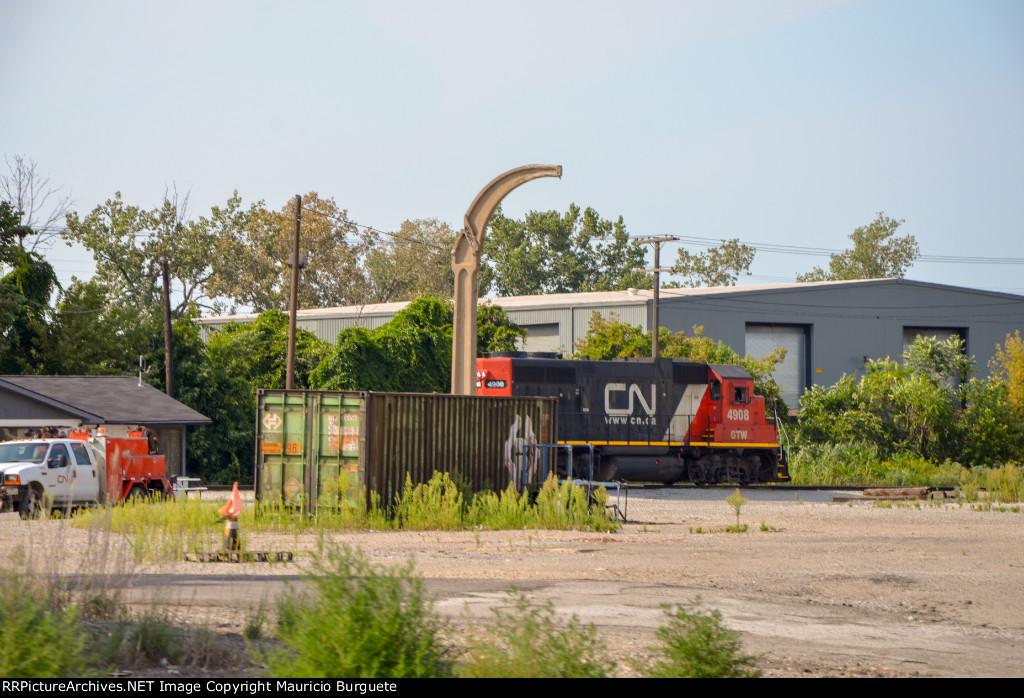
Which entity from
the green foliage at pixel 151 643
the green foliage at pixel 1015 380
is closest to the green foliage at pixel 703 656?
the green foliage at pixel 151 643

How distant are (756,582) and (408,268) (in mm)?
77401

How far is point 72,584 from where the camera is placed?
8906 mm

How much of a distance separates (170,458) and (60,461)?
14928mm

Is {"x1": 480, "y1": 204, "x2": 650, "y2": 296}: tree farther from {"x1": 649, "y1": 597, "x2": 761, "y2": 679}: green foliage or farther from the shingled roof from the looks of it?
{"x1": 649, "y1": 597, "x2": 761, "y2": 679}: green foliage

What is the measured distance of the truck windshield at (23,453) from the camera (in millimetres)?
20156

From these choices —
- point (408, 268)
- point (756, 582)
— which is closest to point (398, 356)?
point (756, 582)

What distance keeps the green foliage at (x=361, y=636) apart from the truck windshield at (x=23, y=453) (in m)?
15.0

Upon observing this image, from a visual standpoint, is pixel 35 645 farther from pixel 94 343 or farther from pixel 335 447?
pixel 94 343

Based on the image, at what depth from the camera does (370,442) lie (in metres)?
18.8

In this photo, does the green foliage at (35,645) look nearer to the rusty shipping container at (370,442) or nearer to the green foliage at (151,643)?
the green foliage at (151,643)

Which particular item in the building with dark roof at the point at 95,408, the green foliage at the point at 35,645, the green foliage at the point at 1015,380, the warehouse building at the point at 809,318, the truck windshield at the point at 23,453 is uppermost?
the warehouse building at the point at 809,318

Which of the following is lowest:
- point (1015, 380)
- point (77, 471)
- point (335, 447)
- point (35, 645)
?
point (35, 645)

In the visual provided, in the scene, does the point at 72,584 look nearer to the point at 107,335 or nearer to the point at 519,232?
the point at 107,335

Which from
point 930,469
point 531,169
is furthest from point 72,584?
point 930,469
